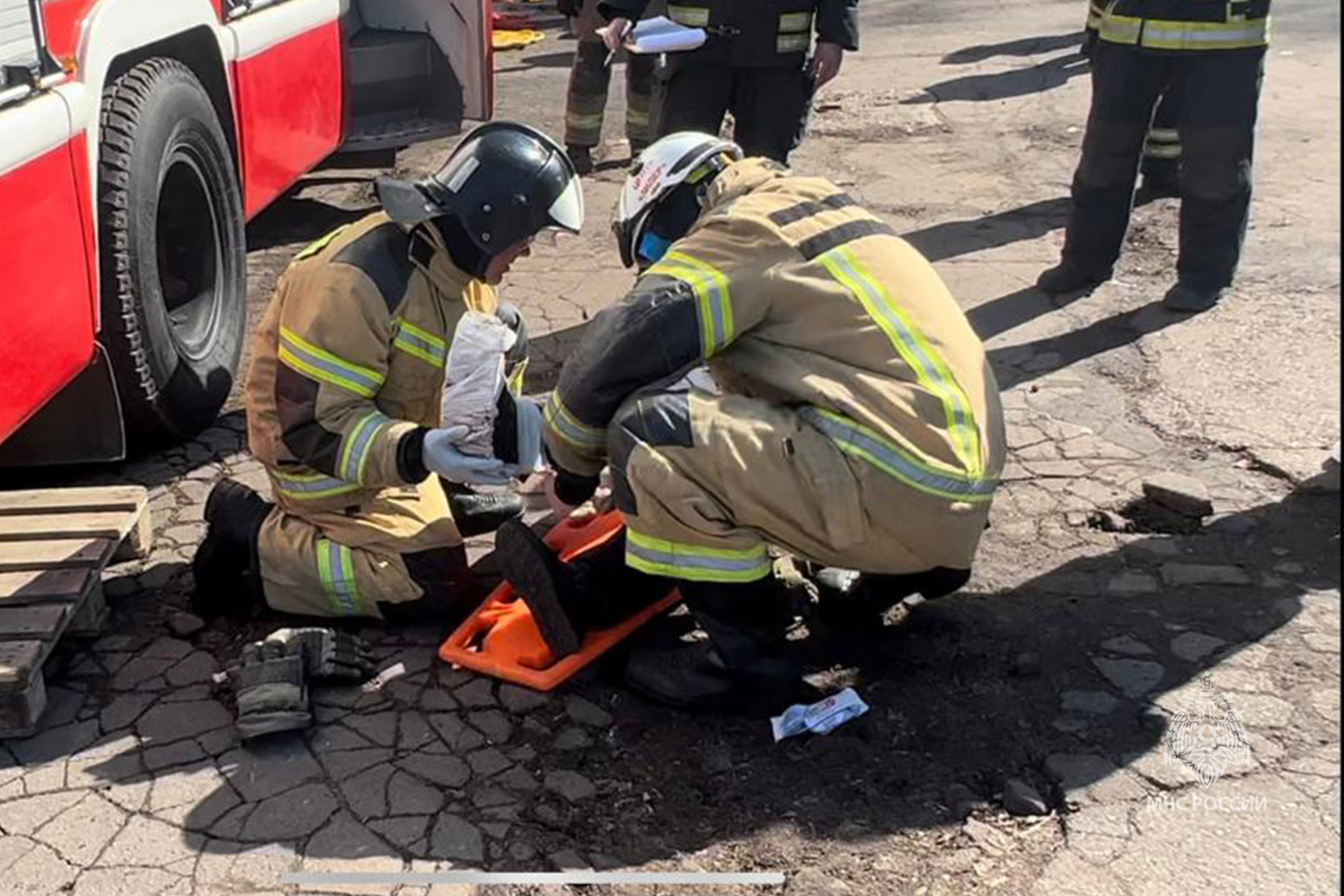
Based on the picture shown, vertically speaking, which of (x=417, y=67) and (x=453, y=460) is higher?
(x=417, y=67)

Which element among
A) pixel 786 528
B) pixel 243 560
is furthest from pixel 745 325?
pixel 243 560

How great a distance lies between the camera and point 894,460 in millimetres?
2818

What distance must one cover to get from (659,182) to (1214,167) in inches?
114

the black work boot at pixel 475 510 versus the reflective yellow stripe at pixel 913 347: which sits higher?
the reflective yellow stripe at pixel 913 347

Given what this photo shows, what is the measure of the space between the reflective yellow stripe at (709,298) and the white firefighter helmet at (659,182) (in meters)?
0.26

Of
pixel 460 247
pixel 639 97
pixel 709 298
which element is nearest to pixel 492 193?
pixel 460 247

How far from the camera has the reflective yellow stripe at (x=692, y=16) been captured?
4.96 metres

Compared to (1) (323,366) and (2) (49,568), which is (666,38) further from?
(2) (49,568)

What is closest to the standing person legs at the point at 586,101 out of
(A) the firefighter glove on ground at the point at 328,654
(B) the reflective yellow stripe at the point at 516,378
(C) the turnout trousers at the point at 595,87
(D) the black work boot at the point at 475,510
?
(C) the turnout trousers at the point at 595,87

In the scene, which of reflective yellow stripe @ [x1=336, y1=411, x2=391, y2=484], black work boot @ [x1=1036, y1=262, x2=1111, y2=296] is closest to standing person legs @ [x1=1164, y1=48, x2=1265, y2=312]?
black work boot @ [x1=1036, y1=262, x2=1111, y2=296]

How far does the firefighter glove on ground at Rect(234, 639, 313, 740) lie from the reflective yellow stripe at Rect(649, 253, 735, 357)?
1.10 metres

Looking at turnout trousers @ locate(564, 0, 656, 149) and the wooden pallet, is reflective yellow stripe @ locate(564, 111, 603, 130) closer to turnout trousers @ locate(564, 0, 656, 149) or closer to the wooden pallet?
turnout trousers @ locate(564, 0, 656, 149)

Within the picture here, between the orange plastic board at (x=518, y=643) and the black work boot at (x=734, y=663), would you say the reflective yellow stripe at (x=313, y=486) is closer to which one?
the orange plastic board at (x=518, y=643)

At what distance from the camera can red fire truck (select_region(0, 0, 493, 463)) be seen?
3283 mm
